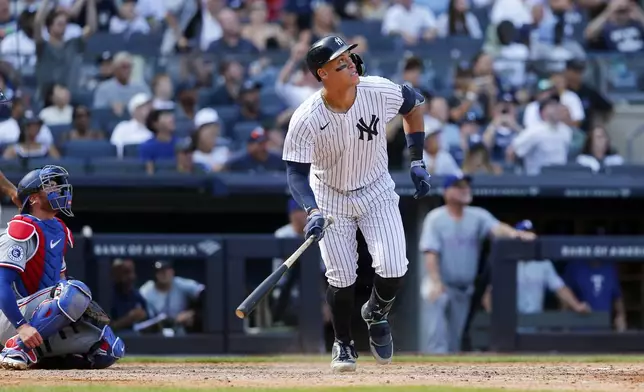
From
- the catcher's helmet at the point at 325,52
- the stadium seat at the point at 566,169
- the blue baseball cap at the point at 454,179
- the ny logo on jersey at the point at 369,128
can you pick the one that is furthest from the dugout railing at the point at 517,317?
the catcher's helmet at the point at 325,52

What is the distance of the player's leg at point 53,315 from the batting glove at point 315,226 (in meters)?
1.28

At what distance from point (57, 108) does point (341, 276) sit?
18.9ft

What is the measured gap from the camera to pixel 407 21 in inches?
559

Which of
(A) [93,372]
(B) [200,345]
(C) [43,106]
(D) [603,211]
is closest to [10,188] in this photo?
(A) [93,372]

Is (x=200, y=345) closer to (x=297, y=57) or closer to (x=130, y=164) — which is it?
(x=130, y=164)

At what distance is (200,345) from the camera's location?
11000 mm

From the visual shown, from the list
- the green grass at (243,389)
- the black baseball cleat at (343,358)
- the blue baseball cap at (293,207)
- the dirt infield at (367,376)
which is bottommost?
the dirt infield at (367,376)

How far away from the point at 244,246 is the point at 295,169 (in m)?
4.14

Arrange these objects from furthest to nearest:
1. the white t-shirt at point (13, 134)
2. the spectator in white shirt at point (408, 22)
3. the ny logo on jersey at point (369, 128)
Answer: the spectator in white shirt at point (408, 22) < the white t-shirt at point (13, 134) < the ny logo on jersey at point (369, 128)

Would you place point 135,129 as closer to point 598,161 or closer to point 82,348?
point 598,161

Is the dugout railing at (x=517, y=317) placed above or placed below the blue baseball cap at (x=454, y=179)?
below

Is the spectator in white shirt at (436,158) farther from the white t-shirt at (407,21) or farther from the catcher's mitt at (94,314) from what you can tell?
the catcher's mitt at (94,314)

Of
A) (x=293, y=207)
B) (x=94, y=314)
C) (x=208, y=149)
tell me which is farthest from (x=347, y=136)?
(x=208, y=149)

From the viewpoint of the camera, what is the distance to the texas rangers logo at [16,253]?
7105mm
